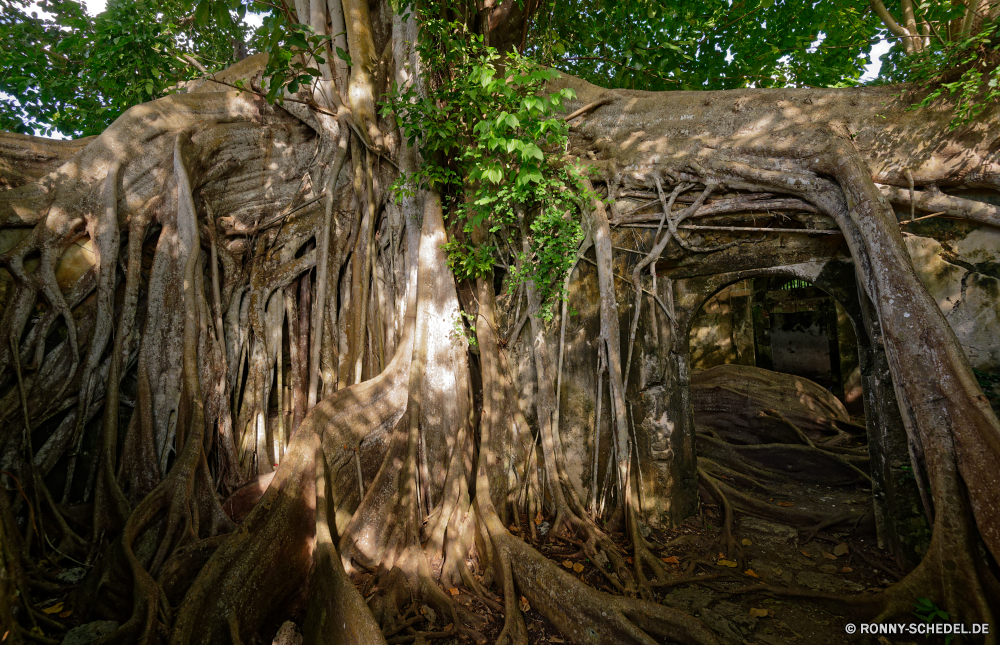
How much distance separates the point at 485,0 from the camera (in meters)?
4.25

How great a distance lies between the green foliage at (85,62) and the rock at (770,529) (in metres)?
6.80

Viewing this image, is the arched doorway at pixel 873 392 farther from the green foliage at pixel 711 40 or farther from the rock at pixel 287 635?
the rock at pixel 287 635

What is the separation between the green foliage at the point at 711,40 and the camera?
5223 millimetres

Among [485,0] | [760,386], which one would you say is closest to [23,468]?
[485,0]

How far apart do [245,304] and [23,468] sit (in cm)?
187

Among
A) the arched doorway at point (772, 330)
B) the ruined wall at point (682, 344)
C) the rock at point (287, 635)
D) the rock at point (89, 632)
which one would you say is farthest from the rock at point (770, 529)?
the rock at point (89, 632)

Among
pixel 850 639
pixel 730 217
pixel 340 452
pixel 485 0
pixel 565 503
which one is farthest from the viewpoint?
pixel 485 0

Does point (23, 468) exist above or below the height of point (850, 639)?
above

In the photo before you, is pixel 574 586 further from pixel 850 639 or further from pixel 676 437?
pixel 676 437

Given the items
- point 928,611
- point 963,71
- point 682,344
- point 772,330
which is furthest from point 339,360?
point 772,330

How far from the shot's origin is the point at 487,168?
10.9 feet

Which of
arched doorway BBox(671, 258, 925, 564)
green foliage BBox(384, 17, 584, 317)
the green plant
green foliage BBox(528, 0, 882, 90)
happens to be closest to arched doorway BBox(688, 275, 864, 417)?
green foliage BBox(528, 0, 882, 90)

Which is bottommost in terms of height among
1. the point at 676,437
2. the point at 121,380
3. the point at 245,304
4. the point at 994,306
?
the point at 676,437

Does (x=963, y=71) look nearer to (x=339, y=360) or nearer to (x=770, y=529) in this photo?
(x=770, y=529)
